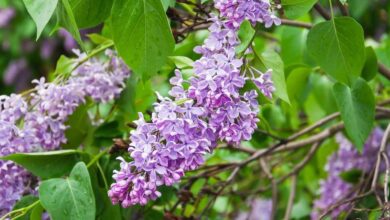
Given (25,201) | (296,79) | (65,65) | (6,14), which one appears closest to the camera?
(25,201)

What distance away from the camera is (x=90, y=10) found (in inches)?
39.6

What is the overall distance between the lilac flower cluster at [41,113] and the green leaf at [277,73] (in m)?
0.31

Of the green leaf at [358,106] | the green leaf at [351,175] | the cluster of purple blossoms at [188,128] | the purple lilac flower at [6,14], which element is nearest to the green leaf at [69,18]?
the cluster of purple blossoms at [188,128]

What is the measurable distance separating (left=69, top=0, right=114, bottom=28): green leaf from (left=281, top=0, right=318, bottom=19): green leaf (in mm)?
252

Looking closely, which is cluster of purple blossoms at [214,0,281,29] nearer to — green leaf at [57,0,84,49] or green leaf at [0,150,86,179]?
green leaf at [57,0,84,49]

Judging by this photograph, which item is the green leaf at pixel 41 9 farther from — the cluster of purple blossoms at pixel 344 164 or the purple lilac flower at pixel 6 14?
the purple lilac flower at pixel 6 14

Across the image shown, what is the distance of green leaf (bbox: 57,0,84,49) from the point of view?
0.85 meters

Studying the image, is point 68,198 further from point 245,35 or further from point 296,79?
point 296,79

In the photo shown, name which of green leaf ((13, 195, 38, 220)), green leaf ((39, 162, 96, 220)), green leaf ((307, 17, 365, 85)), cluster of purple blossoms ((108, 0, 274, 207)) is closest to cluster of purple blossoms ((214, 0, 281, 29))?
cluster of purple blossoms ((108, 0, 274, 207))

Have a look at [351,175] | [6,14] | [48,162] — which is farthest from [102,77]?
[6,14]

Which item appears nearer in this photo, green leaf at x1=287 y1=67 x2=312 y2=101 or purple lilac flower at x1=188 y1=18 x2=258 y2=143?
purple lilac flower at x1=188 y1=18 x2=258 y2=143

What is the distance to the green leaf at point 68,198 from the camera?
93cm

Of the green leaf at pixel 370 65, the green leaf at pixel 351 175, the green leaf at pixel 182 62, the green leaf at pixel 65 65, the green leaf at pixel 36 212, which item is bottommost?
the green leaf at pixel 351 175

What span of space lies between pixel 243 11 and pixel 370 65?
1.42ft
